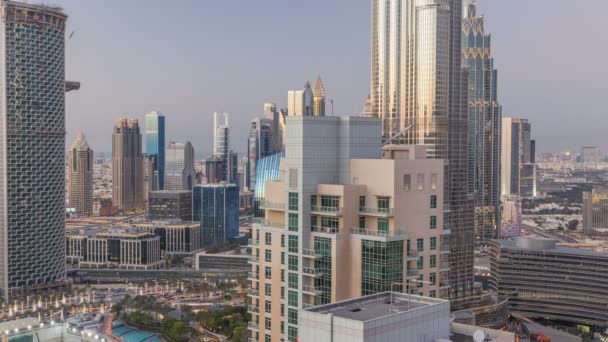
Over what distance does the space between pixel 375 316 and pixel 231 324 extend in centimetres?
2634

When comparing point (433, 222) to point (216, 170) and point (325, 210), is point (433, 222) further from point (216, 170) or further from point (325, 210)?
point (216, 170)

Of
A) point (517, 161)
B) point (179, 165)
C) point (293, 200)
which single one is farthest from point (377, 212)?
point (179, 165)

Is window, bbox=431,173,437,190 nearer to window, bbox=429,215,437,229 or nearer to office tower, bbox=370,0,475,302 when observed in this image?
window, bbox=429,215,437,229

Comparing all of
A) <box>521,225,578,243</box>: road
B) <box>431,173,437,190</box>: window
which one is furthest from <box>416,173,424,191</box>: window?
<box>521,225,578,243</box>: road

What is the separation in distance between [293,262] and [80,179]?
106 m

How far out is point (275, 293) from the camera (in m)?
17.1

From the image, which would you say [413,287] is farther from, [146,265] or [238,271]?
[146,265]

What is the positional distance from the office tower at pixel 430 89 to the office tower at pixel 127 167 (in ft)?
313

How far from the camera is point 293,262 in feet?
54.0

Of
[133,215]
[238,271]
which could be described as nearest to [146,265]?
[238,271]

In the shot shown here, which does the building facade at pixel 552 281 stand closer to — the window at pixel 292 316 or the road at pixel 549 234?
the window at pixel 292 316

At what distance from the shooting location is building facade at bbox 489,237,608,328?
46094 millimetres

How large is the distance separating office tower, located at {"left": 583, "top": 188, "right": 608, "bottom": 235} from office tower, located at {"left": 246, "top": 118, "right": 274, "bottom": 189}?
55.7 meters

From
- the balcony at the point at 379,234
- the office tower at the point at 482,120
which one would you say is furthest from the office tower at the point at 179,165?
the balcony at the point at 379,234
